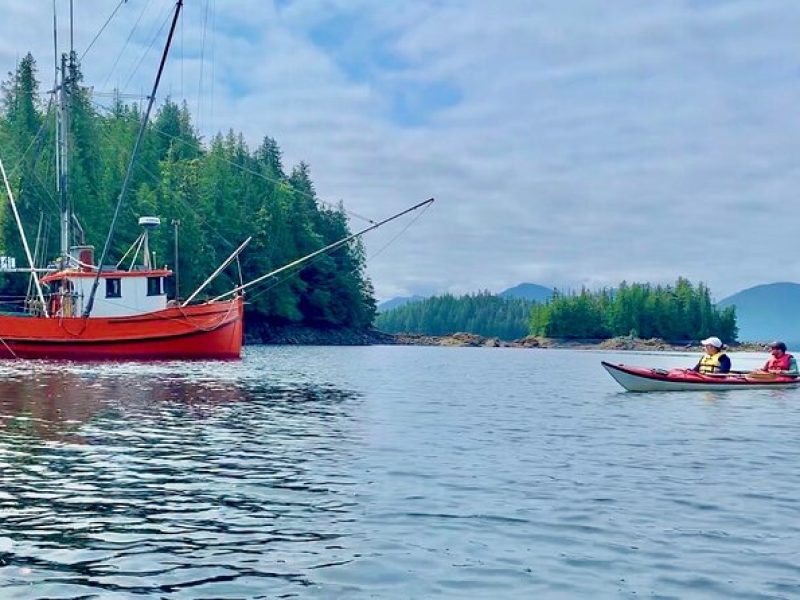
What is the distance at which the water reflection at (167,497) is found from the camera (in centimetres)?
991

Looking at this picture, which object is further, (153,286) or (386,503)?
(153,286)

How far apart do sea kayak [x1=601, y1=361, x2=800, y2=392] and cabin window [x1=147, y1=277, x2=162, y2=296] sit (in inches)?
1145

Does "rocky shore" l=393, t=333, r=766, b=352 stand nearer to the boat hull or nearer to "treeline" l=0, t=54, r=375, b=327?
"treeline" l=0, t=54, r=375, b=327

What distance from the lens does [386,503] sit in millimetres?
14070

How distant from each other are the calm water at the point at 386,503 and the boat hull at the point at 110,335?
83.3ft

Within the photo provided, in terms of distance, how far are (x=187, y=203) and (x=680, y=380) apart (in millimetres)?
82481

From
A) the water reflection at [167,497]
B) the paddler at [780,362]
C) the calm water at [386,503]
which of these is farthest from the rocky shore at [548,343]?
the water reflection at [167,497]

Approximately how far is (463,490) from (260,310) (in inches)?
3984

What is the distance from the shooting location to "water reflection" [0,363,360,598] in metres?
9.91

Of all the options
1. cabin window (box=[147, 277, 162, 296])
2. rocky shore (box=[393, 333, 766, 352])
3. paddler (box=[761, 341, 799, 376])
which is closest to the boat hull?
cabin window (box=[147, 277, 162, 296])

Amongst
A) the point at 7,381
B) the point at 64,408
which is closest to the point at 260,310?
the point at 7,381

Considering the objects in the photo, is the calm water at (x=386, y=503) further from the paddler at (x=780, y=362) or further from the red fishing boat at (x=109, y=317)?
the red fishing boat at (x=109, y=317)

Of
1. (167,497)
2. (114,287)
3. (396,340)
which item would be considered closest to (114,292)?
(114,287)

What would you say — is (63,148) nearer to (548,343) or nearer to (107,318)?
(107,318)
